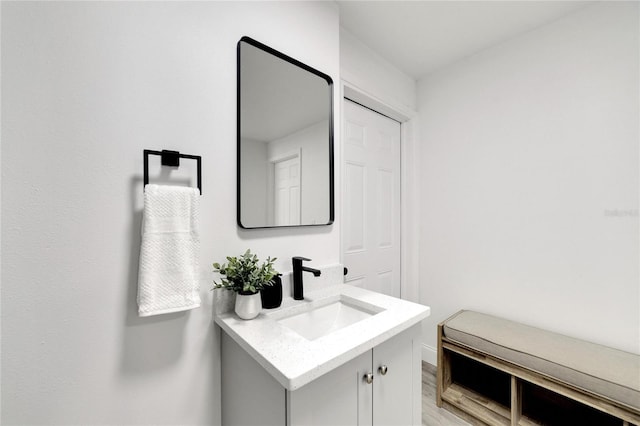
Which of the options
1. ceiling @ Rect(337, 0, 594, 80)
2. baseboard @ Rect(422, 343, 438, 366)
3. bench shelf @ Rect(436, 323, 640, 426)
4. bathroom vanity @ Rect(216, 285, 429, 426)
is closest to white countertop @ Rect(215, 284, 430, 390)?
bathroom vanity @ Rect(216, 285, 429, 426)

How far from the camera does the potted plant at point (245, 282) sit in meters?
0.92

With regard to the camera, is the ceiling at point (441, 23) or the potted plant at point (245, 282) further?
the ceiling at point (441, 23)

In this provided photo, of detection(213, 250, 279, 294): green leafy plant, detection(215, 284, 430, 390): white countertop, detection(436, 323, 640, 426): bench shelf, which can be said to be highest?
detection(213, 250, 279, 294): green leafy plant

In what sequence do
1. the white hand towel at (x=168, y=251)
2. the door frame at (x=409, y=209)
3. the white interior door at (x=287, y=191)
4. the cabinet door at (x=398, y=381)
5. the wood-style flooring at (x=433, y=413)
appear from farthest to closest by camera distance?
the door frame at (x=409, y=209), the wood-style flooring at (x=433, y=413), the white interior door at (x=287, y=191), the cabinet door at (x=398, y=381), the white hand towel at (x=168, y=251)

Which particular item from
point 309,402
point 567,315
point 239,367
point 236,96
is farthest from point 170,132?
point 567,315

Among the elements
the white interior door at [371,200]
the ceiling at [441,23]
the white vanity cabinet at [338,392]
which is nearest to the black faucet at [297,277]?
the white vanity cabinet at [338,392]

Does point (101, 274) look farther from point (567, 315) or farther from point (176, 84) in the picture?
point (567, 315)

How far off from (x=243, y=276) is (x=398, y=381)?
713 mm

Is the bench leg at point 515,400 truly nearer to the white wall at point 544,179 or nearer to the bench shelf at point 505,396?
the bench shelf at point 505,396

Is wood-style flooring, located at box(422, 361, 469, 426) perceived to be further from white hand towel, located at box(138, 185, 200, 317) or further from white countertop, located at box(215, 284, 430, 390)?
white hand towel, located at box(138, 185, 200, 317)

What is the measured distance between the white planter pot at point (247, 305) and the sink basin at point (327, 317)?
0.15 metres

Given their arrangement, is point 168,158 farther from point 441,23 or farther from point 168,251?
point 441,23

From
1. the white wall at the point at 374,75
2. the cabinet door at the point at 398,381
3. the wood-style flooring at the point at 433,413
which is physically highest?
the white wall at the point at 374,75

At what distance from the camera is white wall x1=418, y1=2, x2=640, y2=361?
139 centimetres
